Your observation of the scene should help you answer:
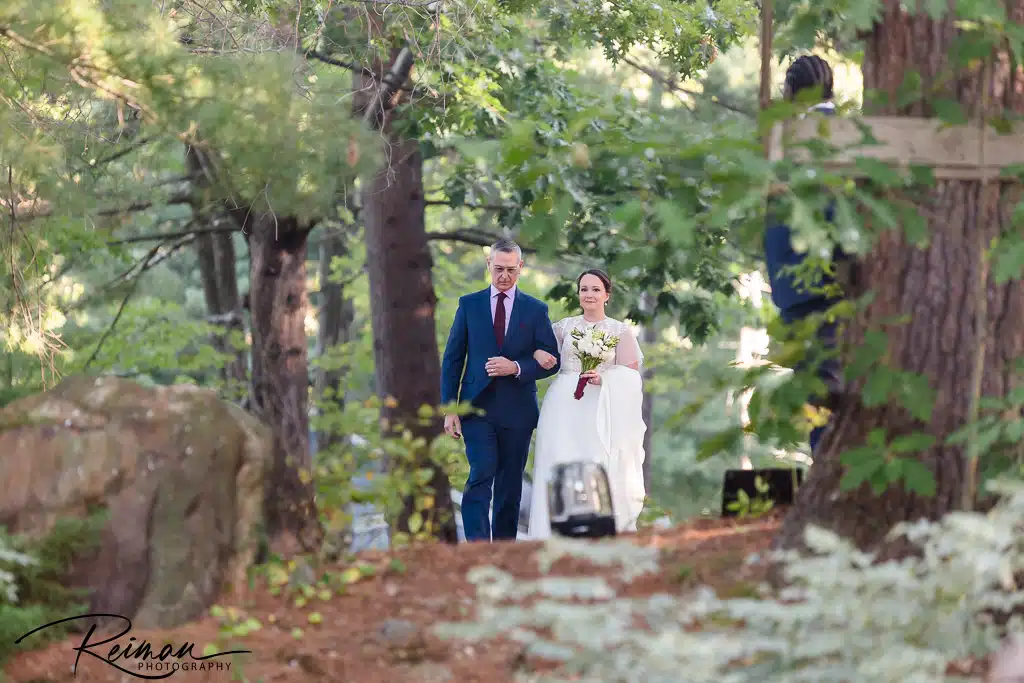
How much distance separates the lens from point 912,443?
4.07 meters

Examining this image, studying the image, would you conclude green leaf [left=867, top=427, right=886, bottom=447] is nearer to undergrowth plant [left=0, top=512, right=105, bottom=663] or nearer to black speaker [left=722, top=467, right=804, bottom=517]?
black speaker [left=722, top=467, right=804, bottom=517]

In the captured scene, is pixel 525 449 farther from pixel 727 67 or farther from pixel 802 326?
pixel 727 67

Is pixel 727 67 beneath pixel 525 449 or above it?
above

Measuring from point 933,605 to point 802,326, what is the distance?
4.42ft

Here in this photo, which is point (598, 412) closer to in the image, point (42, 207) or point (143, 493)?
point (143, 493)

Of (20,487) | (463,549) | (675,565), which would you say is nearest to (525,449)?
(463,549)

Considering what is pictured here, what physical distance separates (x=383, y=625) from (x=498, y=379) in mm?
3023

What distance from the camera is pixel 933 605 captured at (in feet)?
11.1

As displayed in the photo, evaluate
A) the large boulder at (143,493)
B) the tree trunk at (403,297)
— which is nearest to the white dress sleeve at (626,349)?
the tree trunk at (403,297)

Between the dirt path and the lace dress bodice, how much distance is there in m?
2.81

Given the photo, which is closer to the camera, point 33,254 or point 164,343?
point 33,254

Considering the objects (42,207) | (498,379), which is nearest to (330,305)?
(42,207)

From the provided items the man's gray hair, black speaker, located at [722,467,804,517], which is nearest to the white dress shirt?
the man's gray hair

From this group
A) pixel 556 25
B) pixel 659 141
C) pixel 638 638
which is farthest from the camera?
pixel 556 25
